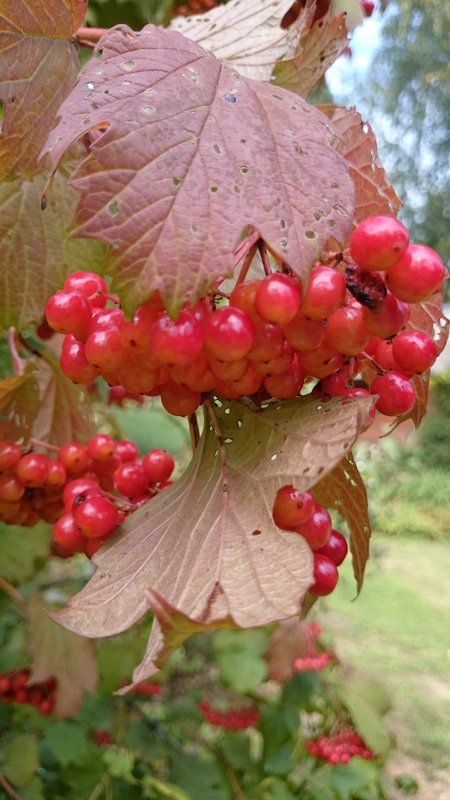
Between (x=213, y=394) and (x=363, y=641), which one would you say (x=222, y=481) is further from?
(x=363, y=641)

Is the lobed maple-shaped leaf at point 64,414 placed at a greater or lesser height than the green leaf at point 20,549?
greater

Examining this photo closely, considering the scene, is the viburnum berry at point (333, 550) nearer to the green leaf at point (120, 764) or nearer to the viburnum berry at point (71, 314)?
the viburnum berry at point (71, 314)

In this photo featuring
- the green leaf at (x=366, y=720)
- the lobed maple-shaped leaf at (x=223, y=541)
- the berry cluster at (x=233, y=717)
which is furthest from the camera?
the berry cluster at (x=233, y=717)

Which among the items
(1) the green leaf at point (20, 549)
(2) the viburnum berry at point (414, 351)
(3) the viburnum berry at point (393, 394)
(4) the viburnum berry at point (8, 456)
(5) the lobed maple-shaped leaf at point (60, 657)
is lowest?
(5) the lobed maple-shaped leaf at point (60, 657)

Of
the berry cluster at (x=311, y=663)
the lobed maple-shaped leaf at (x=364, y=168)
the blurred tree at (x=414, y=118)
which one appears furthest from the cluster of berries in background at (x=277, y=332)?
the blurred tree at (x=414, y=118)

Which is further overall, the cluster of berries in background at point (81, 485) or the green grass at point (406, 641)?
the green grass at point (406, 641)

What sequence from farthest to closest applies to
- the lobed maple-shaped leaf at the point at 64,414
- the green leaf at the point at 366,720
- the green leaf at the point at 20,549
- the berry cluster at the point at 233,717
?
1. the berry cluster at the point at 233,717
2. the green leaf at the point at 366,720
3. the green leaf at the point at 20,549
4. the lobed maple-shaped leaf at the point at 64,414

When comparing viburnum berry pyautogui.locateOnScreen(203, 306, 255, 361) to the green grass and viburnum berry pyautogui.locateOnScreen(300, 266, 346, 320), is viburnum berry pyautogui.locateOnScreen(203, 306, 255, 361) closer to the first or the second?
viburnum berry pyautogui.locateOnScreen(300, 266, 346, 320)

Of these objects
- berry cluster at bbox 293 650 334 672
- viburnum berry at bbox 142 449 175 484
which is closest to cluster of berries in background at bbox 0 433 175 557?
viburnum berry at bbox 142 449 175 484
